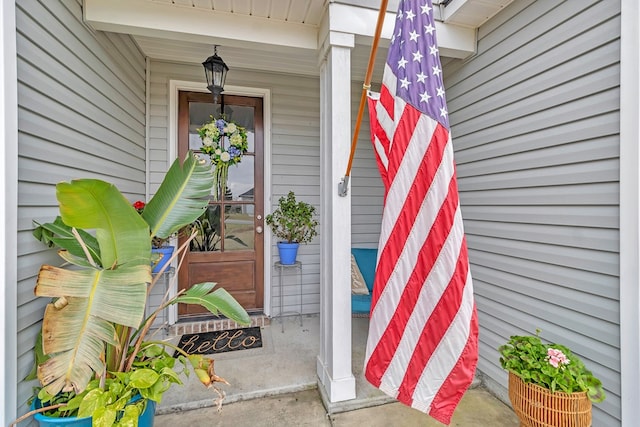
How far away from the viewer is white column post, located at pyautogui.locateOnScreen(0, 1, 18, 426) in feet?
3.81

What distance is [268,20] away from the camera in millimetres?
2068

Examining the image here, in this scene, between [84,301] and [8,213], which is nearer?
[84,301]

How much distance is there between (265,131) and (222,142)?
50cm

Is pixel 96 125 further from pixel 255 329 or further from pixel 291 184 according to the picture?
pixel 255 329

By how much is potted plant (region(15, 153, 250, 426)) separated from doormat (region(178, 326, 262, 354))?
1.07 m

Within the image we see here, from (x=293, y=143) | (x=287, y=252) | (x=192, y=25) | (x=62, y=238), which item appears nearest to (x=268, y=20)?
(x=192, y=25)

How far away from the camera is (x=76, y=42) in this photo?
5.62 feet

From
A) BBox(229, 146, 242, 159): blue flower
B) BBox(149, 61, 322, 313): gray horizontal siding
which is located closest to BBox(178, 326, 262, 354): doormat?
BBox(149, 61, 322, 313): gray horizontal siding

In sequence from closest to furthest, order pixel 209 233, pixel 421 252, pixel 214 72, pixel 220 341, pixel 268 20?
pixel 421 252 < pixel 268 20 < pixel 214 72 < pixel 220 341 < pixel 209 233

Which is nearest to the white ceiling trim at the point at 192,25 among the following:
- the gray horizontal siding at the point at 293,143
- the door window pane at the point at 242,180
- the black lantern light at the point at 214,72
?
the black lantern light at the point at 214,72

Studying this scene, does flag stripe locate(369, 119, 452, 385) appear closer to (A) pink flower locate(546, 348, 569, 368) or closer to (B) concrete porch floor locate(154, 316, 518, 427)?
(B) concrete porch floor locate(154, 316, 518, 427)

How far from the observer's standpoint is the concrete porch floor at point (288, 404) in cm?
182

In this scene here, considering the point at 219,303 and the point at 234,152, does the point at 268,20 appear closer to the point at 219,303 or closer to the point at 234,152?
the point at 234,152

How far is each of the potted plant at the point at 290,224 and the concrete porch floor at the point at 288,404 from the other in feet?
3.30
